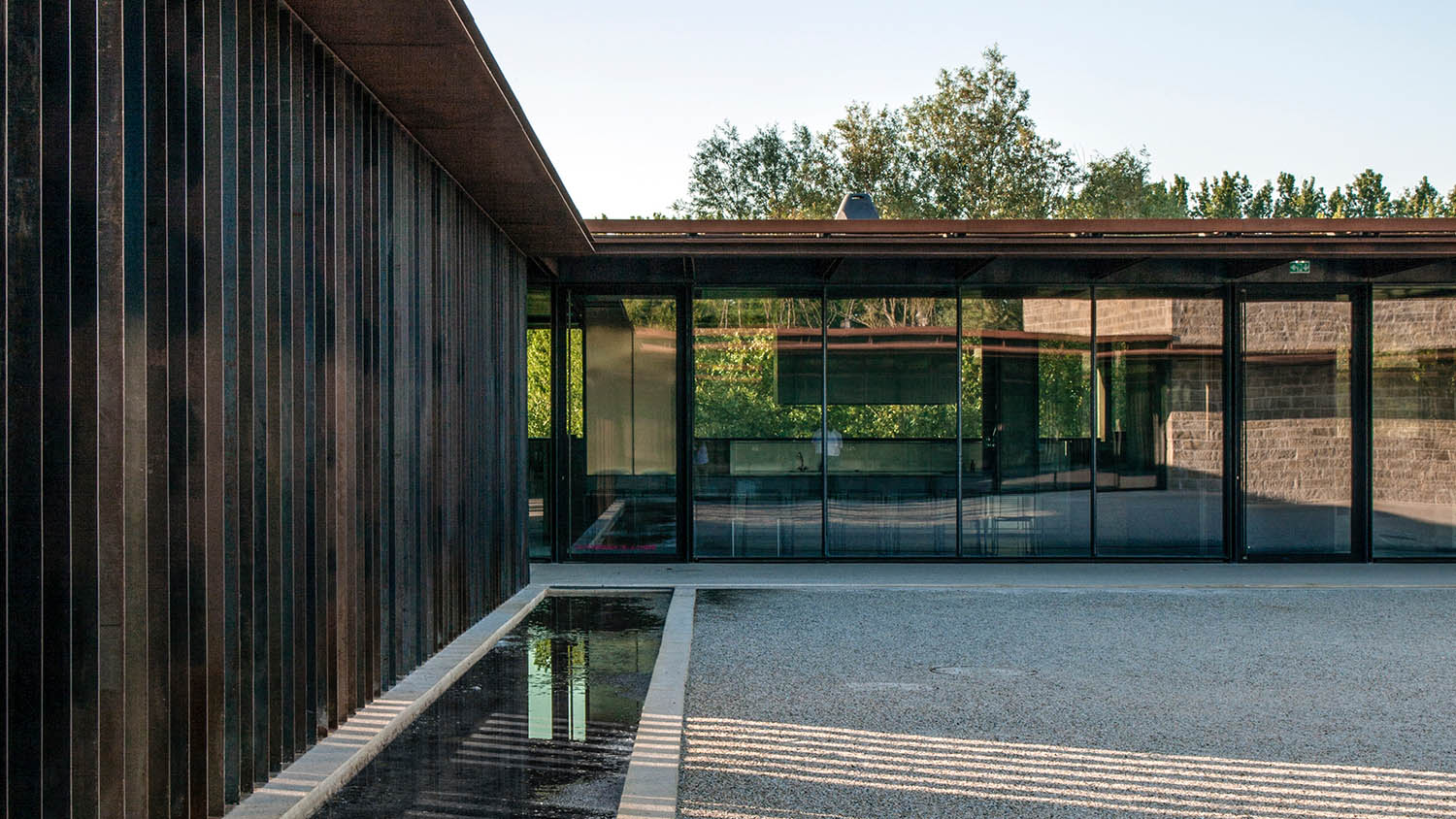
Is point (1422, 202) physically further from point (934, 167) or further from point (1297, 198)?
point (934, 167)

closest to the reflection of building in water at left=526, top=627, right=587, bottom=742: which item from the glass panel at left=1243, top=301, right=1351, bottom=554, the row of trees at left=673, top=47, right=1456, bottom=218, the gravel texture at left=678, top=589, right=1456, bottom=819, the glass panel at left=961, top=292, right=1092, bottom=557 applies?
the gravel texture at left=678, top=589, right=1456, bottom=819

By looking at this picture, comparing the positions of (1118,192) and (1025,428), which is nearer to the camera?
(1025,428)

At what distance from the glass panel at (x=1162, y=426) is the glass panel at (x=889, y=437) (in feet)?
5.29

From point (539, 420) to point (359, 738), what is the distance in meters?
7.68

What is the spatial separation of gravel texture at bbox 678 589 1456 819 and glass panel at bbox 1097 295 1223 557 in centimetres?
271

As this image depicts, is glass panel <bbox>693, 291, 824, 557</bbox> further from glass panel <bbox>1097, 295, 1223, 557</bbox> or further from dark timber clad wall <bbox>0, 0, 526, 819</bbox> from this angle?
dark timber clad wall <bbox>0, 0, 526, 819</bbox>

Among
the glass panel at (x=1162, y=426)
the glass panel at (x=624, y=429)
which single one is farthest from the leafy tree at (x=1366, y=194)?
the glass panel at (x=624, y=429)

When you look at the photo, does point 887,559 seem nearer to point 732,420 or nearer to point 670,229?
point 732,420

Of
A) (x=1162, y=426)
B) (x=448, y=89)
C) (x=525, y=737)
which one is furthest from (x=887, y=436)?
(x=448, y=89)

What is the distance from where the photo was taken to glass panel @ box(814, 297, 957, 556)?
44.5ft

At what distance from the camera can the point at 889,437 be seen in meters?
13.6

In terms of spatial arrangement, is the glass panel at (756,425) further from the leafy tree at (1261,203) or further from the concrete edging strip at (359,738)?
the leafy tree at (1261,203)

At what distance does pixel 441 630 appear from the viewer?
8414 millimetres

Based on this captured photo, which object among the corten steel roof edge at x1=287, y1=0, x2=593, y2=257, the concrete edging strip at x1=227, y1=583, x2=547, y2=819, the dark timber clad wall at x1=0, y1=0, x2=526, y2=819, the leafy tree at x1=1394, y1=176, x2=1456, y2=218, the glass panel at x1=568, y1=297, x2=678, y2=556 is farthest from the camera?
the leafy tree at x1=1394, y1=176, x2=1456, y2=218
